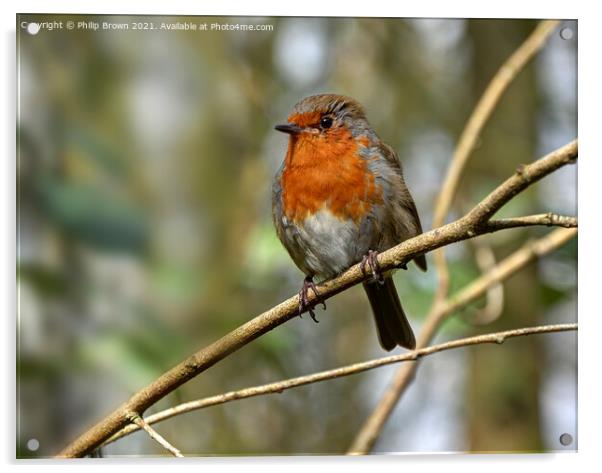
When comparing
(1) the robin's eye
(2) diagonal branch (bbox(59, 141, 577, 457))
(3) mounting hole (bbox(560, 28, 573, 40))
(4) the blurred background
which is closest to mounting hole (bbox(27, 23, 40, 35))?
(4) the blurred background

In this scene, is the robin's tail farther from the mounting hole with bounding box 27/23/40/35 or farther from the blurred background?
the mounting hole with bounding box 27/23/40/35

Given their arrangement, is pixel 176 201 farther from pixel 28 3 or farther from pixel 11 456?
pixel 11 456

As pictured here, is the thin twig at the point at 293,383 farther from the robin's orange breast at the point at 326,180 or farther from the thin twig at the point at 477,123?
the thin twig at the point at 477,123

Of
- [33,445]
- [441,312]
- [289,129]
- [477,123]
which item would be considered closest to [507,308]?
[441,312]

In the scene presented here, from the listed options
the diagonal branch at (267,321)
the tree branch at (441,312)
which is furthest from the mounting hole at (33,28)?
the tree branch at (441,312)

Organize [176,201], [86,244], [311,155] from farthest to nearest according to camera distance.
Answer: [176,201]
[86,244]
[311,155]
